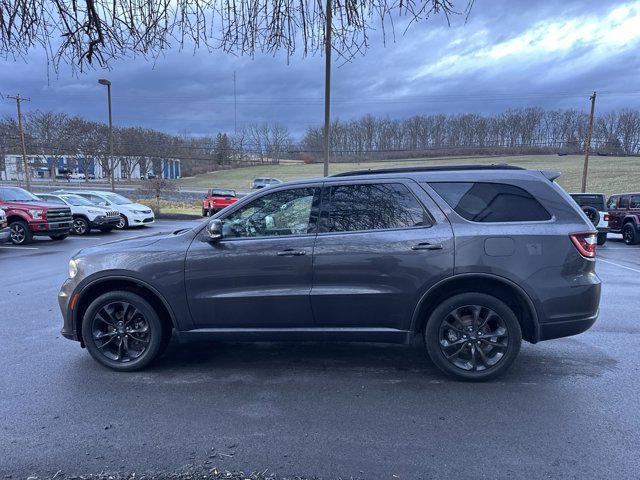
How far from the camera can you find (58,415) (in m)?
3.45

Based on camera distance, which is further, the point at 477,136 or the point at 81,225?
the point at 477,136

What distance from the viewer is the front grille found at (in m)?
15.0

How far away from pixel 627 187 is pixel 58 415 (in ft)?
152

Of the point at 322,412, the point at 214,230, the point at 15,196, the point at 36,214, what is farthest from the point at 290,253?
the point at 15,196

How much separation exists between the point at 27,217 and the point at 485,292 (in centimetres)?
1543

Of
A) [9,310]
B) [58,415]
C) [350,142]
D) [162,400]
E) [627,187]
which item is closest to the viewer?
[58,415]

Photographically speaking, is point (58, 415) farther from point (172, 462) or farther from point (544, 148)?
point (544, 148)

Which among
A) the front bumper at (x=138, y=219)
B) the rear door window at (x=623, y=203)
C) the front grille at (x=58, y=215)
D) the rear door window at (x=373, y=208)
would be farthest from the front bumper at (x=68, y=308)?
the rear door window at (x=623, y=203)

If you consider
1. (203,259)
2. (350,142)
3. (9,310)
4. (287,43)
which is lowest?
(9,310)

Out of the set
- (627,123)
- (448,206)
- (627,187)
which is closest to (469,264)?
(448,206)

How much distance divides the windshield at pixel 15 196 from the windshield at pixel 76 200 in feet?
7.59

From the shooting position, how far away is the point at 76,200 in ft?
61.0

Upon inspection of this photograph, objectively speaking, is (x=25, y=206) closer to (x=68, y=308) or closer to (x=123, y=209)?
(x=123, y=209)

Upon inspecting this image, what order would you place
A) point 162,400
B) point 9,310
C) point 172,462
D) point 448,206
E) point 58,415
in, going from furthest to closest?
point 9,310, point 448,206, point 162,400, point 58,415, point 172,462
